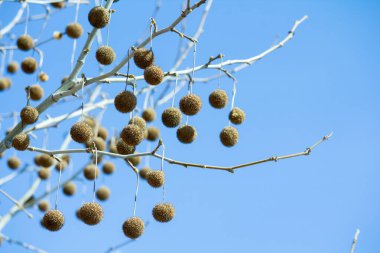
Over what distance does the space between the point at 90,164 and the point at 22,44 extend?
1.01 m

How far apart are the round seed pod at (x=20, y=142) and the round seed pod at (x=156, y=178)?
0.63 m

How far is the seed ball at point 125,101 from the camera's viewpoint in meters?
2.28

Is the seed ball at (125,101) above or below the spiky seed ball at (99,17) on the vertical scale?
below

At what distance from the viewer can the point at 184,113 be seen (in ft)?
7.93

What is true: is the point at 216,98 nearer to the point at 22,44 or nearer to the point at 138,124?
the point at 138,124

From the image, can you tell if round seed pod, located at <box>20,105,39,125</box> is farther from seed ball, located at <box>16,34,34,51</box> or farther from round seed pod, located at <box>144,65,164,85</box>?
seed ball, located at <box>16,34,34,51</box>

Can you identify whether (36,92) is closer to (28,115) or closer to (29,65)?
(29,65)

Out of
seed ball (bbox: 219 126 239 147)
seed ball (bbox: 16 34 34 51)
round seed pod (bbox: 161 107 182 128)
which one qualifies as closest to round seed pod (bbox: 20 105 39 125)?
round seed pod (bbox: 161 107 182 128)

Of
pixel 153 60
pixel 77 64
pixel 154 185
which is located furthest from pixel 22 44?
pixel 154 185

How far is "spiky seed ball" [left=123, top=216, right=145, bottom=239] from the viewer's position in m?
2.18

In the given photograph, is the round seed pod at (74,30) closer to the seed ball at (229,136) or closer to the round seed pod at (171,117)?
the round seed pod at (171,117)

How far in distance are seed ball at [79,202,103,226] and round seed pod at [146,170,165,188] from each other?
247 millimetres

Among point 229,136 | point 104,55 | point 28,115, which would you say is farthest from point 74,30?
point 229,136

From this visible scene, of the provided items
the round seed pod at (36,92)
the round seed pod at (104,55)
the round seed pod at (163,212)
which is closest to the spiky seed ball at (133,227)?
the round seed pod at (163,212)
